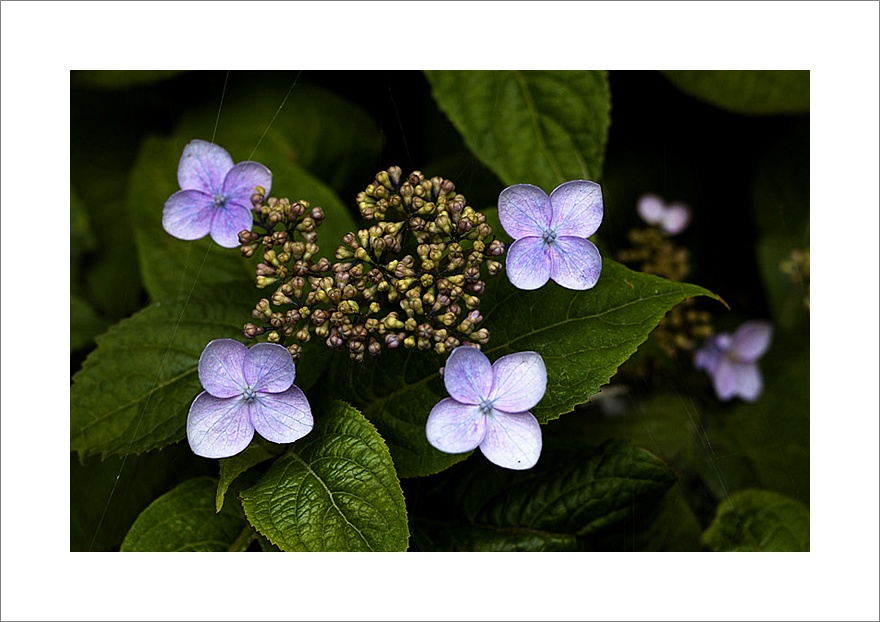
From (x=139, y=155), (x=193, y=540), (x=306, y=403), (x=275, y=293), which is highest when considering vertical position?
(x=139, y=155)

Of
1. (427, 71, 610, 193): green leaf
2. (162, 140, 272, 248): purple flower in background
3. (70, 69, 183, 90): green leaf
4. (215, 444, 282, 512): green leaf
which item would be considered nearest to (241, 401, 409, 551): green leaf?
(215, 444, 282, 512): green leaf

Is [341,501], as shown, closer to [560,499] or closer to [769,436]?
[560,499]

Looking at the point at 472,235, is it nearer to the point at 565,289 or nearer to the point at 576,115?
the point at 565,289

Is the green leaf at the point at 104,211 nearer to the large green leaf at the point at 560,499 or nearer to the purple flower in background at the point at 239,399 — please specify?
the purple flower in background at the point at 239,399

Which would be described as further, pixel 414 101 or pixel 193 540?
pixel 414 101

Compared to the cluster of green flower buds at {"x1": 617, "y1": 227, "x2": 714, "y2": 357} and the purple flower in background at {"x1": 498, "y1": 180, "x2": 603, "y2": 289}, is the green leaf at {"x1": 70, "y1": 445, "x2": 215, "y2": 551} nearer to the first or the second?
the purple flower in background at {"x1": 498, "y1": 180, "x2": 603, "y2": 289}

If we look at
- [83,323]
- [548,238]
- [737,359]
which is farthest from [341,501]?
[737,359]

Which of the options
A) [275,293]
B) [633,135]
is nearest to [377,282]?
[275,293]

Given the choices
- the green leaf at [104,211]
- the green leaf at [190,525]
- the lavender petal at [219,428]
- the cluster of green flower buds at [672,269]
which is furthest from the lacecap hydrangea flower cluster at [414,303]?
the green leaf at [104,211]
